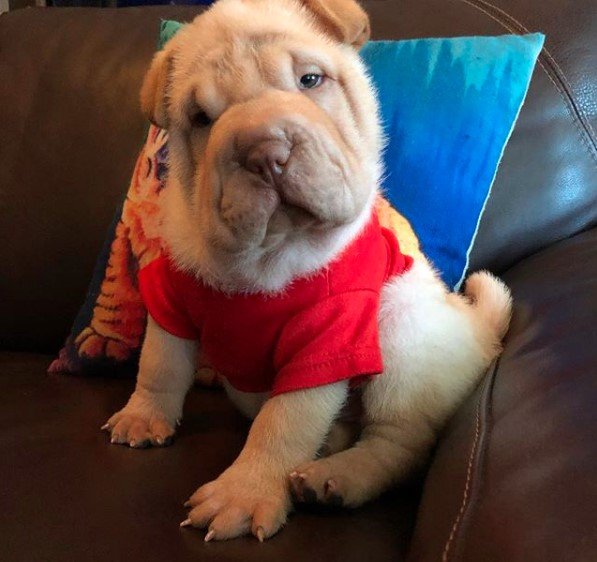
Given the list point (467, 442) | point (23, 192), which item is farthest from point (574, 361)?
point (23, 192)

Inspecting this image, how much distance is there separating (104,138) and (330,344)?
2.79ft

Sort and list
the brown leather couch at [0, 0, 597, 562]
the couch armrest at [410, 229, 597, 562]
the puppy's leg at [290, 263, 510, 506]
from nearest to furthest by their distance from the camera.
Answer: the couch armrest at [410, 229, 597, 562]
the brown leather couch at [0, 0, 597, 562]
the puppy's leg at [290, 263, 510, 506]

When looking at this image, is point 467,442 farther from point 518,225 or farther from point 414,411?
point 518,225

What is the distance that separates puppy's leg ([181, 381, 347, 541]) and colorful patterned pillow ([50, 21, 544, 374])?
1.32 feet

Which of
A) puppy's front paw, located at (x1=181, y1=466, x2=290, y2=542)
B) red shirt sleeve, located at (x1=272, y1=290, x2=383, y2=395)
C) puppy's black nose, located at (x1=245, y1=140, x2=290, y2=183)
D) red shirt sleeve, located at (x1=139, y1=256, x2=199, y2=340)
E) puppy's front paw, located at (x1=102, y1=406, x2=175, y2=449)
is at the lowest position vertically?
puppy's front paw, located at (x1=102, y1=406, x2=175, y2=449)

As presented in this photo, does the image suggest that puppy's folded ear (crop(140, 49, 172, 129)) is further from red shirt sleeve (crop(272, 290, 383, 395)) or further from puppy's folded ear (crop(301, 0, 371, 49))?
red shirt sleeve (crop(272, 290, 383, 395))

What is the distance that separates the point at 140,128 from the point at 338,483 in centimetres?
96

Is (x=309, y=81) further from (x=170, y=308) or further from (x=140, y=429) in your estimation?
(x=140, y=429)

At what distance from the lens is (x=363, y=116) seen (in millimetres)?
1075

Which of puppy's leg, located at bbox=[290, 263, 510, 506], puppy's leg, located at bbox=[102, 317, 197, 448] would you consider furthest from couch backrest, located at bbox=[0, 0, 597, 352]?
puppy's leg, located at bbox=[102, 317, 197, 448]

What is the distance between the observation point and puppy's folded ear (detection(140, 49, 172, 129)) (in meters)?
1.05

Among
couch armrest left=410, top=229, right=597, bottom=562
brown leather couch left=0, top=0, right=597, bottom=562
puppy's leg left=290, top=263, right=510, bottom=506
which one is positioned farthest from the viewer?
puppy's leg left=290, top=263, right=510, bottom=506

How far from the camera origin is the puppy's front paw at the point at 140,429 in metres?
1.06

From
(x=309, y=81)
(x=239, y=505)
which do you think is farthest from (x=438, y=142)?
(x=239, y=505)
